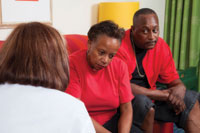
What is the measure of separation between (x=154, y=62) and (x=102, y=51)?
2.15 ft

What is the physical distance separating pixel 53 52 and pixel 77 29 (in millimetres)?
2057

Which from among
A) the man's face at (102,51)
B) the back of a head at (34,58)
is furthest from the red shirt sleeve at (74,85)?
the back of a head at (34,58)

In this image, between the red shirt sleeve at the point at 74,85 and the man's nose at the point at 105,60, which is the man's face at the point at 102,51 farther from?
the red shirt sleeve at the point at 74,85

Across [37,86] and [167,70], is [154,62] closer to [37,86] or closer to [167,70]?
[167,70]

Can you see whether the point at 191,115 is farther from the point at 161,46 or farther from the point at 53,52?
the point at 53,52

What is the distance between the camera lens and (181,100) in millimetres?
1759

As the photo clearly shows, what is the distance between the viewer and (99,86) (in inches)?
56.0

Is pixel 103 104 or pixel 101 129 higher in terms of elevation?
pixel 103 104

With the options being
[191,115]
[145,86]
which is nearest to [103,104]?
[145,86]

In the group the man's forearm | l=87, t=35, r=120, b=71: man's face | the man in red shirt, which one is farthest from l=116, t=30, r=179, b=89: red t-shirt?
l=87, t=35, r=120, b=71: man's face

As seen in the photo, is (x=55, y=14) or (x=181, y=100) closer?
(x=181, y=100)

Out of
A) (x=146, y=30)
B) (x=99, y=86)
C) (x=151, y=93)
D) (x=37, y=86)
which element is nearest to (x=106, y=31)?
(x=99, y=86)

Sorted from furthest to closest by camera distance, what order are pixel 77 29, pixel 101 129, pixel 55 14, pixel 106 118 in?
1. pixel 77 29
2. pixel 55 14
3. pixel 106 118
4. pixel 101 129

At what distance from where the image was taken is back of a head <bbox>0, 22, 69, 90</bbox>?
729 mm
